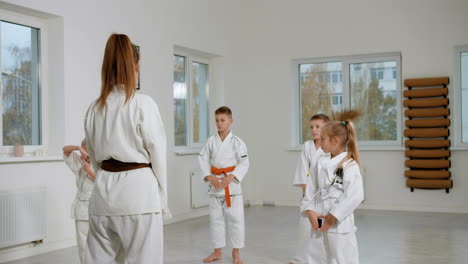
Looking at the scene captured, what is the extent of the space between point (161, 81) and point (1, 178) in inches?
90.8

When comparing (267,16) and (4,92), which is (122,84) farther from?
(267,16)

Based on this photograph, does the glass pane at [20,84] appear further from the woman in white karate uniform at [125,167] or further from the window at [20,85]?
the woman in white karate uniform at [125,167]

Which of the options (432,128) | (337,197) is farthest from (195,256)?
(432,128)

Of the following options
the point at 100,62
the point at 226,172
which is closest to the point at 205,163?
the point at 226,172

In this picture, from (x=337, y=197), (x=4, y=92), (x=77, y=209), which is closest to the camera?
(x=337, y=197)

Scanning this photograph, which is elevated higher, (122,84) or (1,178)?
(122,84)

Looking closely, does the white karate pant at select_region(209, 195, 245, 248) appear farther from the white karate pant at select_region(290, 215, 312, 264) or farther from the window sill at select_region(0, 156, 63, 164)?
the window sill at select_region(0, 156, 63, 164)

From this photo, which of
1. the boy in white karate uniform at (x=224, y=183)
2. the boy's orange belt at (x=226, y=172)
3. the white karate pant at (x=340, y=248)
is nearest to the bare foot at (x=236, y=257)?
the boy in white karate uniform at (x=224, y=183)

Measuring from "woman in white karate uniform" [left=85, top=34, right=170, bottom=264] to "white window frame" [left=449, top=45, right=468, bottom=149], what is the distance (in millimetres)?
5447

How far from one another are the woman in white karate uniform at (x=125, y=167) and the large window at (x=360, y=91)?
5.53 meters

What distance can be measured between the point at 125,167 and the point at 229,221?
2.24 m

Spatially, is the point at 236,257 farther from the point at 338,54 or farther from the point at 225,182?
the point at 338,54

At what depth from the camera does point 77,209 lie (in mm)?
3127

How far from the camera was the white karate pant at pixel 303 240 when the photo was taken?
3637 mm
